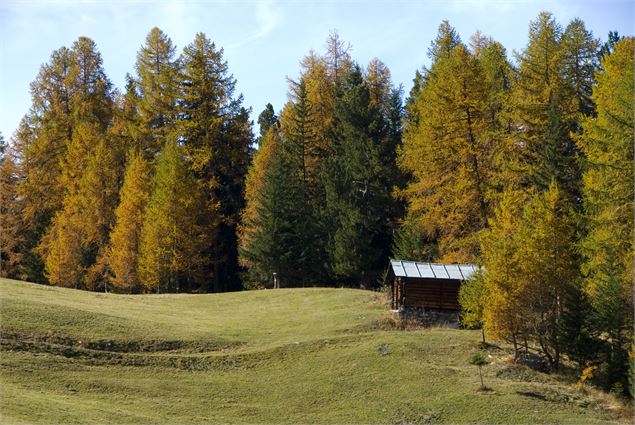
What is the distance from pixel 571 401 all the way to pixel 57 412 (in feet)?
59.1

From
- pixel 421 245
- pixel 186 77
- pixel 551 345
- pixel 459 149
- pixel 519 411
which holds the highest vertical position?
pixel 186 77

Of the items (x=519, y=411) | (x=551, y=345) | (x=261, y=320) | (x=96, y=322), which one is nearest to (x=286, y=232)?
(x=261, y=320)

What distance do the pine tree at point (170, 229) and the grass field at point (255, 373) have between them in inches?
596

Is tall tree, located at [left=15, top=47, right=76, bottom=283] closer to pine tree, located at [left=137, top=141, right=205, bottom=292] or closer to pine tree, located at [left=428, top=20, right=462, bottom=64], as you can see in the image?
pine tree, located at [left=137, top=141, right=205, bottom=292]

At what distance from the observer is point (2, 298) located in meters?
36.1

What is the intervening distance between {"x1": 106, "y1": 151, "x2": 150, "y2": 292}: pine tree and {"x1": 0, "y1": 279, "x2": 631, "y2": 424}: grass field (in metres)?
16.6

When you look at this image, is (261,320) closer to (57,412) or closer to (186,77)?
(57,412)

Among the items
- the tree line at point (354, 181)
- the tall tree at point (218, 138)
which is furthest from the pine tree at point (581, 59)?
the tall tree at point (218, 138)

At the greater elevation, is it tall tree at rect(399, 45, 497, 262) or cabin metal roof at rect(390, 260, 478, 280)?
tall tree at rect(399, 45, 497, 262)

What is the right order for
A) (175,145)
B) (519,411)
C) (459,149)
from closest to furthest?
(519,411)
(459,149)
(175,145)

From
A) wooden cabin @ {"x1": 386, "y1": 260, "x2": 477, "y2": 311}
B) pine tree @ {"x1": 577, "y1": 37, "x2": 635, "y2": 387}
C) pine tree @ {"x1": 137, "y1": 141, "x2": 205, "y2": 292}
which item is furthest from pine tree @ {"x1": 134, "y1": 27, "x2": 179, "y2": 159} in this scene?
pine tree @ {"x1": 577, "y1": 37, "x2": 635, "y2": 387}

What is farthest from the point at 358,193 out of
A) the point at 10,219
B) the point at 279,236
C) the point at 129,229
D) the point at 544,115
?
the point at 10,219

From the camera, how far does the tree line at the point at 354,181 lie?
3045cm

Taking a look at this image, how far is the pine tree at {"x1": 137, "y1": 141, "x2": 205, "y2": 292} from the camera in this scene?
55.6 metres
